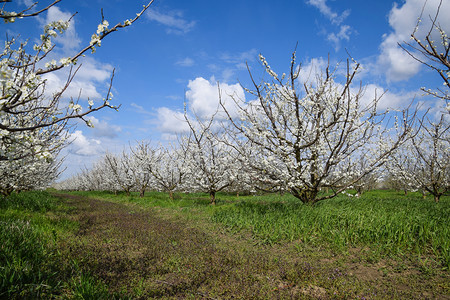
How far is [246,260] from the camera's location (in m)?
5.09

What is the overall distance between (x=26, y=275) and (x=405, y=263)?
6553 millimetres

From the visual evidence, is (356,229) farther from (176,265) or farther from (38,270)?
(38,270)

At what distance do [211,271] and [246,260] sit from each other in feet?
3.07

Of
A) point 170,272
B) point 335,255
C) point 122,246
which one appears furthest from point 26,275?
point 335,255

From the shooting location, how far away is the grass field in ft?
12.1

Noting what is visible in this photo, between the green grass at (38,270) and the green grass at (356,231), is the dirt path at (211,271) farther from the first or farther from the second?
the green grass at (356,231)

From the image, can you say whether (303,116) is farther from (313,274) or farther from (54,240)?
(54,240)

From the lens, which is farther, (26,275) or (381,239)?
(381,239)

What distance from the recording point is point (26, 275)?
3.39 m

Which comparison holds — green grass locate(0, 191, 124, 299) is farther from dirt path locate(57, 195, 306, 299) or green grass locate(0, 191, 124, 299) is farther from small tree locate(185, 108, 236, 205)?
small tree locate(185, 108, 236, 205)

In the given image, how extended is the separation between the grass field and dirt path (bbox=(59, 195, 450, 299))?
2 centimetres

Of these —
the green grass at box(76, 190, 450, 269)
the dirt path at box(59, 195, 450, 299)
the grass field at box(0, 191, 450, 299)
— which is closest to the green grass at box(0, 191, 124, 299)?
the grass field at box(0, 191, 450, 299)

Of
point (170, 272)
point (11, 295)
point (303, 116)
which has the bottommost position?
point (170, 272)

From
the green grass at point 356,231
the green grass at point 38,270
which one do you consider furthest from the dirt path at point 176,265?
the green grass at point 356,231
